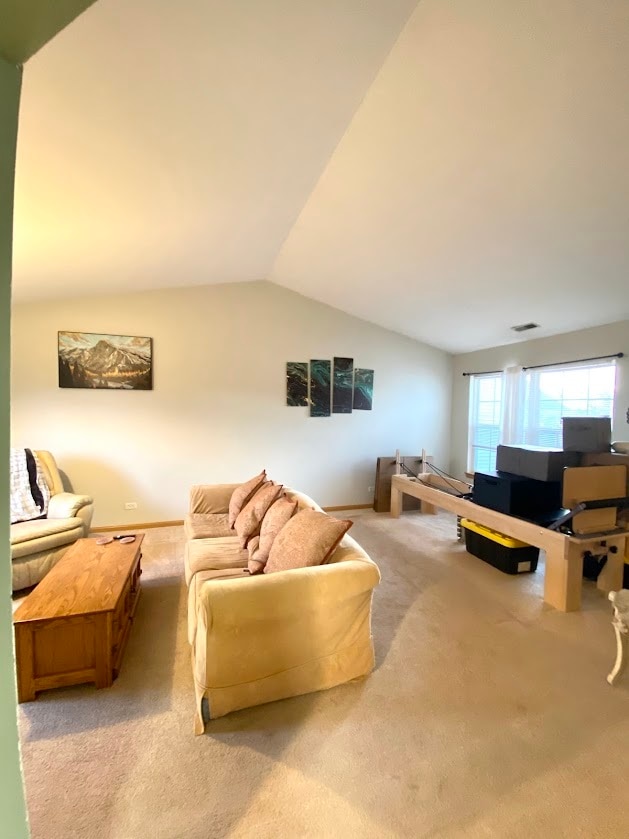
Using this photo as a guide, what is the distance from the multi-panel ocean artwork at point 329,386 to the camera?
4.92m

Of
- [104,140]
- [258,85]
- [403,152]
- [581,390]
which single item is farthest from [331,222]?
[581,390]

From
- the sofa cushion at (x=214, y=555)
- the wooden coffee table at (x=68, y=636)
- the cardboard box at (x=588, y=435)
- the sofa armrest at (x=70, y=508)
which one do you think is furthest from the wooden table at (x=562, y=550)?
the sofa armrest at (x=70, y=508)

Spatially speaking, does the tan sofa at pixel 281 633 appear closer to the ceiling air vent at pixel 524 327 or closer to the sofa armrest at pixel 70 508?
the sofa armrest at pixel 70 508

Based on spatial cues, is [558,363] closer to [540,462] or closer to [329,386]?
[540,462]

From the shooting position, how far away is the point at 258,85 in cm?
163

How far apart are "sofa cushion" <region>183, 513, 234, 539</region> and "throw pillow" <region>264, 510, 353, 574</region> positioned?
0.88 meters

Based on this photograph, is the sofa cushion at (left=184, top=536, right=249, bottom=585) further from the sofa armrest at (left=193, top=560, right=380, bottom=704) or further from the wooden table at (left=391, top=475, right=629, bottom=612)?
the wooden table at (left=391, top=475, right=629, bottom=612)

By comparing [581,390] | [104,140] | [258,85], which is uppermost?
[258,85]

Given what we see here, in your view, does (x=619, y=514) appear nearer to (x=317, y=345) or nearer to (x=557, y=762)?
(x=557, y=762)

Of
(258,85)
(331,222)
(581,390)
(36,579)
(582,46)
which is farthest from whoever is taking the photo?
(581,390)

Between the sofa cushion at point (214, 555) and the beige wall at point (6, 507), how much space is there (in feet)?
5.47

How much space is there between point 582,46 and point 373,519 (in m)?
4.30

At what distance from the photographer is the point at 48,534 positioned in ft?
9.80

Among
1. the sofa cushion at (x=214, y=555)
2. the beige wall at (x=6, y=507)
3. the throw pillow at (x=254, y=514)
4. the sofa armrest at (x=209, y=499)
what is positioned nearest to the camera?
the beige wall at (x=6, y=507)
